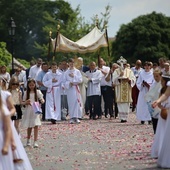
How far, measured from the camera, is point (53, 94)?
25188mm

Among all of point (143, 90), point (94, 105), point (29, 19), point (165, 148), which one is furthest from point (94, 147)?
point (29, 19)

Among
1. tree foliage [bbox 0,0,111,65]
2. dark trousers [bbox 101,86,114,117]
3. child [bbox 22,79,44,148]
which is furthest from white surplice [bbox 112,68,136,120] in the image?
tree foliage [bbox 0,0,111,65]

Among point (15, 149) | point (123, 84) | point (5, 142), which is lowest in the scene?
point (15, 149)

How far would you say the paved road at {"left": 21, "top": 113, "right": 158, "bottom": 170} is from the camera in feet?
44.9

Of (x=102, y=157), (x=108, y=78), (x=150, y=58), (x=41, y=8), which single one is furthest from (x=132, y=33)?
(x=102, y=157)

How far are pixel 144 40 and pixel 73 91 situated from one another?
64.4 metres

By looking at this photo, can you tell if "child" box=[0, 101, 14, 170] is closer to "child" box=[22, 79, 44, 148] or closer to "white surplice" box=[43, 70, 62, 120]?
"child" box=[22, 79, 44, 148]

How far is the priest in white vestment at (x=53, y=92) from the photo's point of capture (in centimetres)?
2492

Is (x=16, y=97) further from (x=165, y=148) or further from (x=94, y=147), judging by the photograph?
(x=165, y=148)

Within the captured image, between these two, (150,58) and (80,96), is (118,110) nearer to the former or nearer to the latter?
(80,96)

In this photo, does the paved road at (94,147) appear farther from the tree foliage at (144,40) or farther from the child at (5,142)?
the tree foliage at (144,40)

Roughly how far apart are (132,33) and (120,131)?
7002 cm

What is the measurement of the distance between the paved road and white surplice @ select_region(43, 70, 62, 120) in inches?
42.0

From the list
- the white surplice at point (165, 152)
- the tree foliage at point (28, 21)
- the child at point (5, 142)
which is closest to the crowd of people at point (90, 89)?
the white surplice at point (165, 152)
